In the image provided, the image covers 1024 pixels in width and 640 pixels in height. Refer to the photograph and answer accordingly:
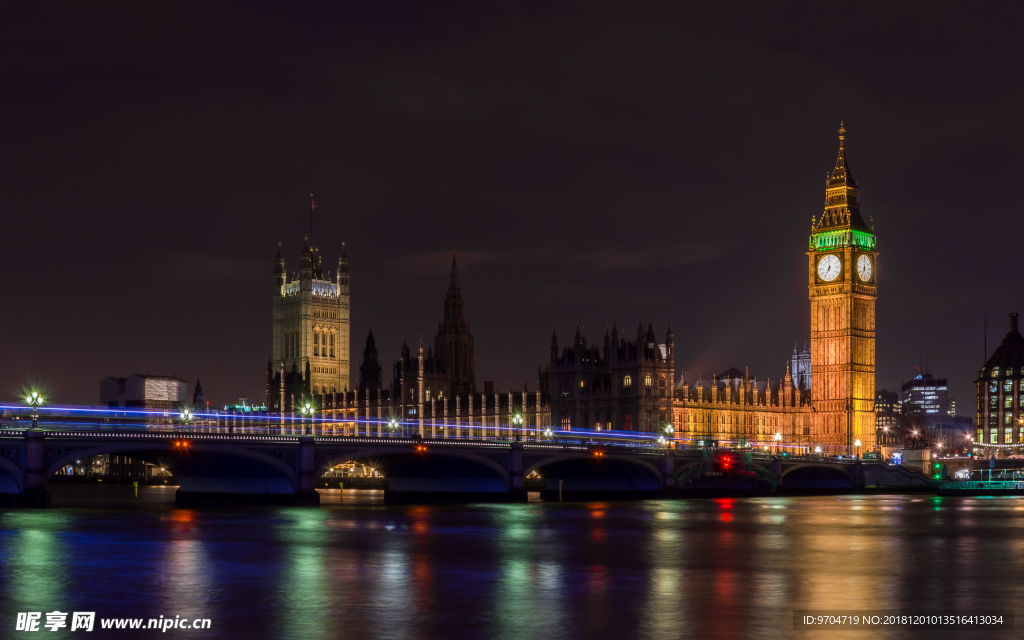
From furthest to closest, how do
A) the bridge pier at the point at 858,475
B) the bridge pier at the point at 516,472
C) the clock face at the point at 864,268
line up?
the clock face at the point at 864,268 → the bridge pier at the point at 858,475 → the bridge pier at the point at 516,472

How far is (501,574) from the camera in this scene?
124ft

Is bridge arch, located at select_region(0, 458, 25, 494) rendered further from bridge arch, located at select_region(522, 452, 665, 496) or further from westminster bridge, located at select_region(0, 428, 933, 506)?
bridge arch, located at select_region(522, 452, 665, 496)

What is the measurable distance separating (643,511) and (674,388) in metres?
65.3

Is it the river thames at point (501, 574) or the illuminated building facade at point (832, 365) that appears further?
the illuminated building facade at point (832, 365)

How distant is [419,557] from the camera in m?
43.7

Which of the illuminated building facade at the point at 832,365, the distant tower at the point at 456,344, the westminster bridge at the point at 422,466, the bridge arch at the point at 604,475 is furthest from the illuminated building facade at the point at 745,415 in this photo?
the distant tower at the point at 456,344

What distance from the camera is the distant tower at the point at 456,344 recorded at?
18212cm

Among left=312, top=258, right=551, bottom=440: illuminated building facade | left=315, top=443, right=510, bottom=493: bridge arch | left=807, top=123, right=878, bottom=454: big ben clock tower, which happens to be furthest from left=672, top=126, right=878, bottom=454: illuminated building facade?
left=315, top=443, right=510, bottom=493: bridge arch

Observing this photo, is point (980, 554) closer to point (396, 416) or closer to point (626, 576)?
point (626, 576)

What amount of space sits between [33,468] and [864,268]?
111m

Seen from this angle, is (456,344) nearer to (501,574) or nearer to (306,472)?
(306,472)

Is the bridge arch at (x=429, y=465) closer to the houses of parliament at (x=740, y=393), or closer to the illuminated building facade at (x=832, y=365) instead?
the houses of parliament at (x=740, y=393)

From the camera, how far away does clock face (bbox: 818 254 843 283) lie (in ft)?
516

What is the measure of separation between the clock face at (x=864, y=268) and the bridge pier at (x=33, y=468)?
10825cm
